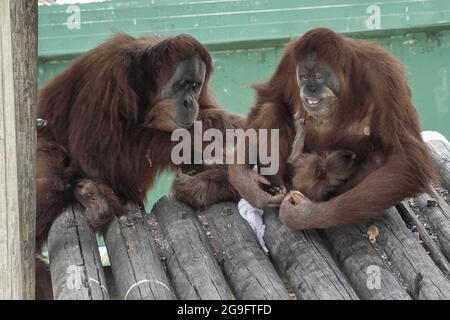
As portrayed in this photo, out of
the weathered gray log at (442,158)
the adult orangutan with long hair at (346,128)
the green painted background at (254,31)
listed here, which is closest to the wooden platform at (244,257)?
the adult orangutan with long hair at (346,128)

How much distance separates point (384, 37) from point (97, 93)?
4.64m

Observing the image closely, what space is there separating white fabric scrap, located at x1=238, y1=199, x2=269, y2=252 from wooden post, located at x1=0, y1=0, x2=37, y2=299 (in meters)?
1.33

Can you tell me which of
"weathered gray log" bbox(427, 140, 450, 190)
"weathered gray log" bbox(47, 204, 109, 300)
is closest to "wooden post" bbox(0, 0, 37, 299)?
"weathered gray log" bbox(47, 204, 109, 300)

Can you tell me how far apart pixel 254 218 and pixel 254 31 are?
176 inches

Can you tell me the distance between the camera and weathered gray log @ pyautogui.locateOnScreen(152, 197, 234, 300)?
4074 mm

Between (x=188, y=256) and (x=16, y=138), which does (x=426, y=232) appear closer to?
(x=188, y=256)

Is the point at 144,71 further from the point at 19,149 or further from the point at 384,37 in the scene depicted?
the point at 384,37

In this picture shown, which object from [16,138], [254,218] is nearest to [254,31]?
[254,218]

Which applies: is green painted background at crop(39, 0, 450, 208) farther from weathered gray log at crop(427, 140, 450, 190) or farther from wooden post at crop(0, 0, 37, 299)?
wooden post at crop(0, 0, 37, 299)

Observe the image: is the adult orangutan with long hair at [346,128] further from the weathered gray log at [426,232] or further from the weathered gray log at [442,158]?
the weathered gray log at [442,158]

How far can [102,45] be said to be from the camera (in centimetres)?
526

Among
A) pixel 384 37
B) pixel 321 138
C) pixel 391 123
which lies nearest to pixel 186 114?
pixel 321 138

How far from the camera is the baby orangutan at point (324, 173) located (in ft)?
15.5

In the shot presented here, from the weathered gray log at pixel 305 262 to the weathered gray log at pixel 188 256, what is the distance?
309 millimetres
